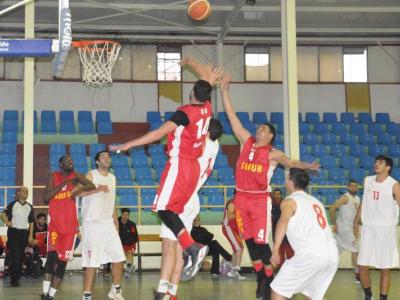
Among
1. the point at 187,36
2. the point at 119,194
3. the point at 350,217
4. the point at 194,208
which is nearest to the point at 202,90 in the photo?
the point at 194,208

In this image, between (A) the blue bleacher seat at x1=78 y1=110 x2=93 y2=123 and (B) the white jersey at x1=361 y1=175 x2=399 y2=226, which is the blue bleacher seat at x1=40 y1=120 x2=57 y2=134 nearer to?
(A) the blue bleacher seat at x1=78 y1=110 x2=93 y2=123

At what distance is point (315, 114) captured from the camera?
28.0m

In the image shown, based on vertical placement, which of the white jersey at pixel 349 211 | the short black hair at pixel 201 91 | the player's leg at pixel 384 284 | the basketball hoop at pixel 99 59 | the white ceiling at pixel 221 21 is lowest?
the player's leg at pixel 384 284

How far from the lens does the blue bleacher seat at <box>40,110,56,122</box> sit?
26344 mm

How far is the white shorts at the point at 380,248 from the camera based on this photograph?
1093cm

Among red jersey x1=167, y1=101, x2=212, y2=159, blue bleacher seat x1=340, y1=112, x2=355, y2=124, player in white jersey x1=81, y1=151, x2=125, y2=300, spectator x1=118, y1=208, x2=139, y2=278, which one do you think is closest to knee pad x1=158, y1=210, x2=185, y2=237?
red jersey x1=167, y1=101, x2=212, y2=159

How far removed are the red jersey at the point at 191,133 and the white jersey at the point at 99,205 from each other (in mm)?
2522

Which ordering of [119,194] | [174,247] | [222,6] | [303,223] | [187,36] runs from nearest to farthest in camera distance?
[303,223] → [174,247] → [119,194] → [222,6] → [187,36]

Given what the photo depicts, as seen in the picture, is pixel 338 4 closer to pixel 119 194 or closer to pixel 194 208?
pixel 119 194

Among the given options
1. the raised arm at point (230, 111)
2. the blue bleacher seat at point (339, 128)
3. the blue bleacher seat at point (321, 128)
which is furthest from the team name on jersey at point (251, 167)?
the blue bleacher seat at point (339, 128)

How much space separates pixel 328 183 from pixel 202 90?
16087 mm

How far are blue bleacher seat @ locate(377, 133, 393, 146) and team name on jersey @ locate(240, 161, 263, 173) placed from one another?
17.6m

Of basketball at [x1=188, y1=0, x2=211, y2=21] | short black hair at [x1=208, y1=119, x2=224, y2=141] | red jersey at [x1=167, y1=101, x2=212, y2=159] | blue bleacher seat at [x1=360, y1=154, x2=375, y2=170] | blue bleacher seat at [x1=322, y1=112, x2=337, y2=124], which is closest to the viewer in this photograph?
red jersey at [x1=167, y1=101, x2=212, y2=159]

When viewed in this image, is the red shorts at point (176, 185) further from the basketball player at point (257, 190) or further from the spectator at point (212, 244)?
the spectator at point (212, 244)
